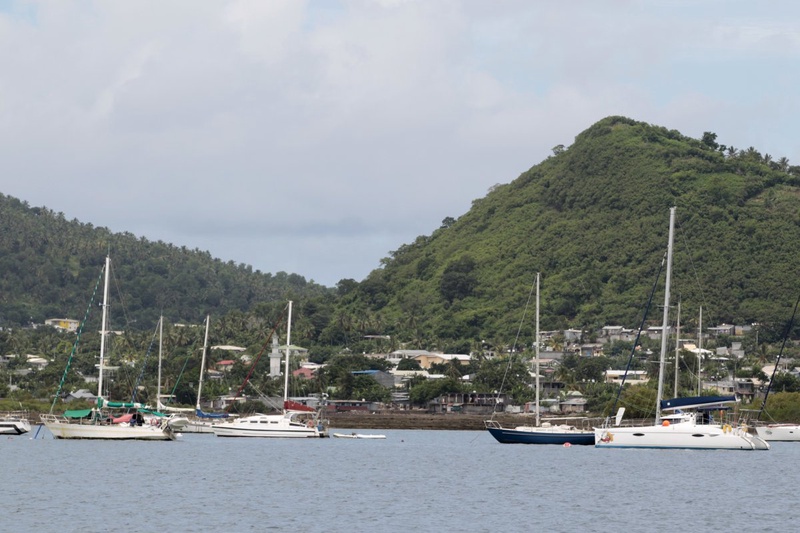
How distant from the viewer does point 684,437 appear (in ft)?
260

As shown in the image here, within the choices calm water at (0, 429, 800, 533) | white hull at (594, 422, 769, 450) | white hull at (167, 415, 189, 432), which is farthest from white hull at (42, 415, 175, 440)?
white hull at (594, 422, 769, 450)

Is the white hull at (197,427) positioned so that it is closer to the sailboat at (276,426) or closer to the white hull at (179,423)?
the white hull at (179,423)

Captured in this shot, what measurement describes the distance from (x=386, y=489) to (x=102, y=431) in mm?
35686

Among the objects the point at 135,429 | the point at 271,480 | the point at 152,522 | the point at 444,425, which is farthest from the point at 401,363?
the point at 152,522

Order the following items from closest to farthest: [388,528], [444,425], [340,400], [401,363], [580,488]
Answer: [388,528], [580,488], [444,425], [340,400], [401,363]

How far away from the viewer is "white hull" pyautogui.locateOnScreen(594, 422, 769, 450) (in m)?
79.1

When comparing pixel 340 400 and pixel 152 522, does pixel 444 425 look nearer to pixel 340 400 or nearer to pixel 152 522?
pixel 340 400

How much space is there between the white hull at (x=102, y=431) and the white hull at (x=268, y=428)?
9.43m

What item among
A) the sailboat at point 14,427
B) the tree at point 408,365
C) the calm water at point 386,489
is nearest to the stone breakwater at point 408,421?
the tree at point 408,365

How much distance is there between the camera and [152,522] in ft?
142

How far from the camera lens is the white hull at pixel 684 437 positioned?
259 feet

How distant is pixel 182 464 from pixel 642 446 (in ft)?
89.4

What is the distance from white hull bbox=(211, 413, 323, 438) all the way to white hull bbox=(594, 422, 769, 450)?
26401 mm

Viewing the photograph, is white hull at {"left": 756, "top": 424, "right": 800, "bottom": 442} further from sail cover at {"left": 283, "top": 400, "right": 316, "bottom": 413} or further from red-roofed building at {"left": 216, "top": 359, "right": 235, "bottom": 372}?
red-roofed building at {"left": 216, "top": 359, "right": 235, "bottom": 372}
